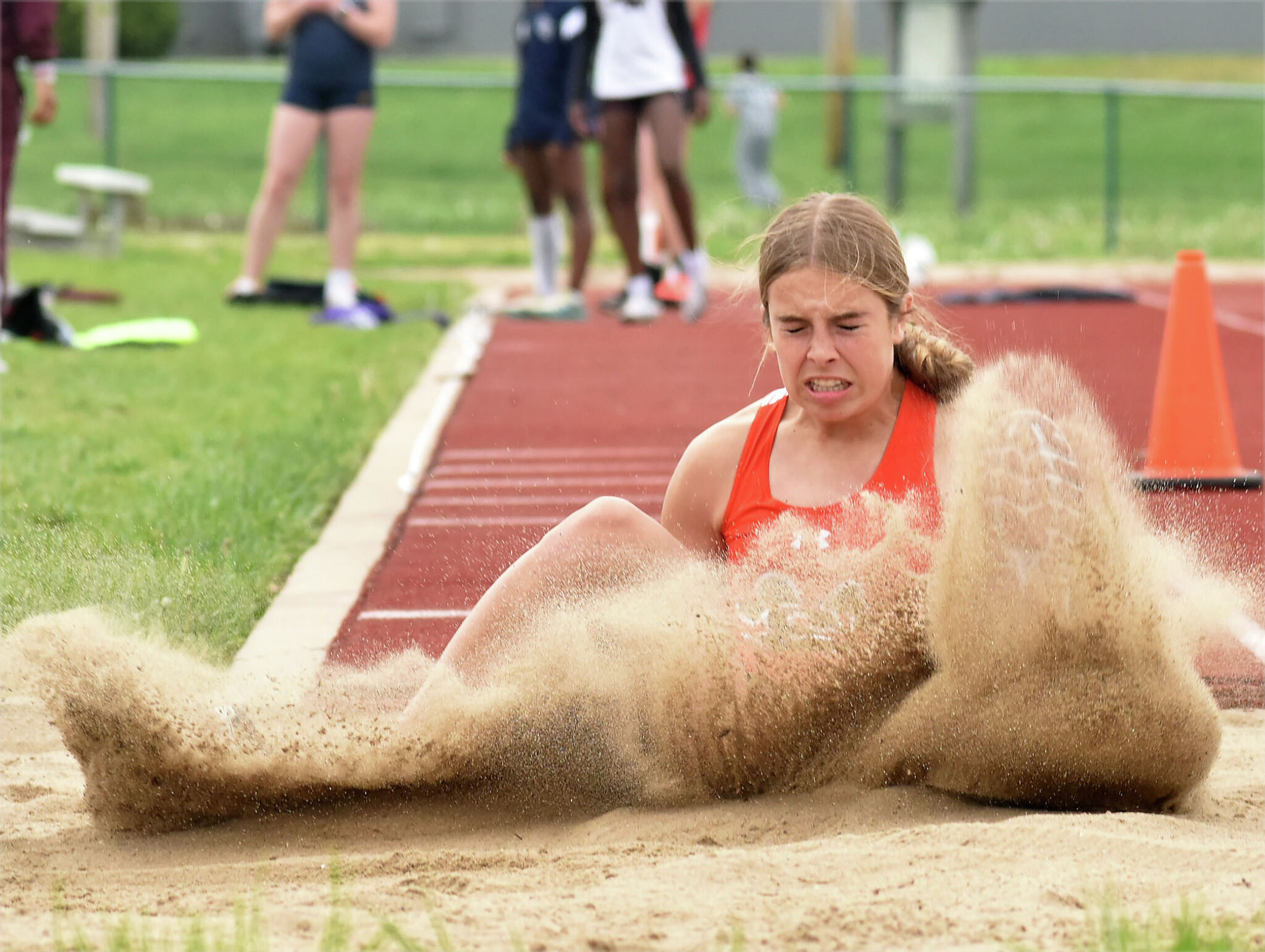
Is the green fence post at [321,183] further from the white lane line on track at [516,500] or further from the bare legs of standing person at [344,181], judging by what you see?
the white lane line on track at [516,500]

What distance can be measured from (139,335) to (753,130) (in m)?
16.1

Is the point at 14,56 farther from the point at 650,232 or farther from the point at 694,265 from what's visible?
the point at 650,232

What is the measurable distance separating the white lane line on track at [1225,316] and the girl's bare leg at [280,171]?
551cm

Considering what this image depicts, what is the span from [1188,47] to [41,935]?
37.2 metres

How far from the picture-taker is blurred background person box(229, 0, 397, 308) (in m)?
11.4

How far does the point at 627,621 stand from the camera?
143 inches

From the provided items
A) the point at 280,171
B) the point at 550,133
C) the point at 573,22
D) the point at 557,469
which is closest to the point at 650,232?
the point at 550,133

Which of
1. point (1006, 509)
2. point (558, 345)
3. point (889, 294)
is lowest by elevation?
point (558, 345)

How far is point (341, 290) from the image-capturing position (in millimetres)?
11344

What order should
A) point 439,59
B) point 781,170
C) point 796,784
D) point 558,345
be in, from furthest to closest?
point 439,59, point 781,170, point 558,345, point 796,784

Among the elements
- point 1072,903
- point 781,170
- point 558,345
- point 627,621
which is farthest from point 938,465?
point 781,170

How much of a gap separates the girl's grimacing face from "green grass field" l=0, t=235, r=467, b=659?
1.57 m

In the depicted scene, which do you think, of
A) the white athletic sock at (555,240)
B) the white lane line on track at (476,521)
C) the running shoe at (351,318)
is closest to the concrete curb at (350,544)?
the white lane line on track at (476,521)

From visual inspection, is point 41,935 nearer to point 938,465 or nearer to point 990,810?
point 990,810
